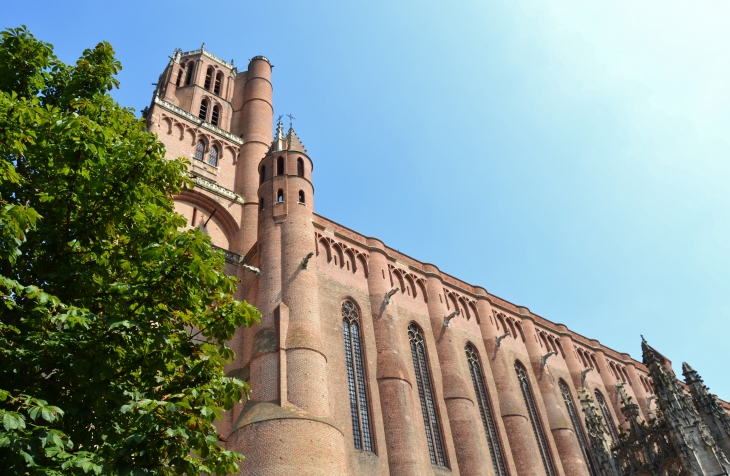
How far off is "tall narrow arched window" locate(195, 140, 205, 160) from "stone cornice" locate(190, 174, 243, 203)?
311 centimetres

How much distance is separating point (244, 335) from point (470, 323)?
51.5ft

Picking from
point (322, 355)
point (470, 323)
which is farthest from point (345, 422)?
point (470, 323)

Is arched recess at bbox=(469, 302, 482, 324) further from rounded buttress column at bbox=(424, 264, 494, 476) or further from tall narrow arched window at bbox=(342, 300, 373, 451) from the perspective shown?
tall narrow arched window at bbox=(342, 300, 373, 451)

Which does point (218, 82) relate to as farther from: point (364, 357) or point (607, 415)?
point (607, 415)

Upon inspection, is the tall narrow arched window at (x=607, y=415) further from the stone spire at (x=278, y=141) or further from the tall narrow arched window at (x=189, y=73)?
the tall narrow arched window at (x=189, y=73)

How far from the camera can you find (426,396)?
26.5 meters

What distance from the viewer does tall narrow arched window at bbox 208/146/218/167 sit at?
3158 centimetres

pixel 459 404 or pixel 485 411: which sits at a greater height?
pixel 485 411

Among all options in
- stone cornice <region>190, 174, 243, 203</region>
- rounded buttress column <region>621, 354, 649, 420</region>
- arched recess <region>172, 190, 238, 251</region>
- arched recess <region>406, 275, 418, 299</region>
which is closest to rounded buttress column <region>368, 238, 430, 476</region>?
arched recess <region>406, 275, 418, 299</region>

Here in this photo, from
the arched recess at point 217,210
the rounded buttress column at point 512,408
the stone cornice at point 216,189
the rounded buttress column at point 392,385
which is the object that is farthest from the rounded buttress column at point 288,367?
the rounded buttress column at point 512,408

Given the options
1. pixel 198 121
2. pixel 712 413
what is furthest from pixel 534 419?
pixel 198 121

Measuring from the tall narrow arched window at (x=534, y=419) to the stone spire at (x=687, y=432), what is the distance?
23.6 feet

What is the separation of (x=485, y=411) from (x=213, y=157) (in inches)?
827

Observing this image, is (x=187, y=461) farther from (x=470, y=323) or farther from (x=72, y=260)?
(x=470, y=323)
